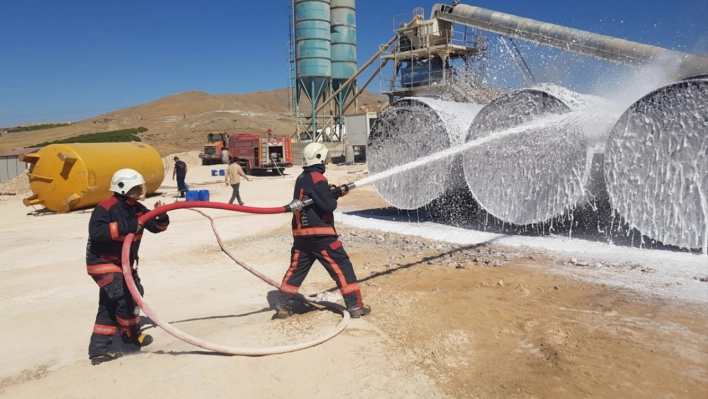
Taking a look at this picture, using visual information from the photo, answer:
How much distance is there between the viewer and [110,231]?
412 cm

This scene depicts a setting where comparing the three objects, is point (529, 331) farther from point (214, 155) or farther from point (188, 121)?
point (188, 121)

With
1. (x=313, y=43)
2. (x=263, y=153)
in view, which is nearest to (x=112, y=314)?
(x=263, y=153)

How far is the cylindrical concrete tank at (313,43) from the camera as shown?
29.3 m

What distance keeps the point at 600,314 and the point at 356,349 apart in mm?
2273

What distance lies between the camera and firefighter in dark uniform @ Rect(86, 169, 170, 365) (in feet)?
13.7

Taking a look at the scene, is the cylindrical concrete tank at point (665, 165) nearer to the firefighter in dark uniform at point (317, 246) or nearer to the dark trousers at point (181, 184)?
the firefighter in dark uniform at point (317, 246)

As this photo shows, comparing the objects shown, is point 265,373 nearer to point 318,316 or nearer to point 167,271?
point 318,316

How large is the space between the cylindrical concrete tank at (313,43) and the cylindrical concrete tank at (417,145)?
810 inches

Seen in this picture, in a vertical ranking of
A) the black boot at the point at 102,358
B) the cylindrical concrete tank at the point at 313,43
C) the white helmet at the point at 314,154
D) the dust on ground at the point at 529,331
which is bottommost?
the black boot at the point at 102,358

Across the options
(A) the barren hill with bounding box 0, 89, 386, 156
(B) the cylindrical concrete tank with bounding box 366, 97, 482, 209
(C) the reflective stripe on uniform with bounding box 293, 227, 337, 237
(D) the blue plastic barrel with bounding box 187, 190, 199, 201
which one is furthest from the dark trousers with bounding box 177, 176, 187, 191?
(A) the barren hill with bounding box 0, 89, 386, 156

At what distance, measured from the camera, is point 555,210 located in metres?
7.47

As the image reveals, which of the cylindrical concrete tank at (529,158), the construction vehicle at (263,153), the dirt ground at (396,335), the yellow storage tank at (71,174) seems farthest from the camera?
the construction vehicle at (263,153)

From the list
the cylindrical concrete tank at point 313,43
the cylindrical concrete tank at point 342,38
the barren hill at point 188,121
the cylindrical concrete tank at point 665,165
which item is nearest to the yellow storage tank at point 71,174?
the cylindrical concrete tank at point 665,165

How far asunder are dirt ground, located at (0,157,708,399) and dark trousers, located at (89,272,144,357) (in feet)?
0.70
